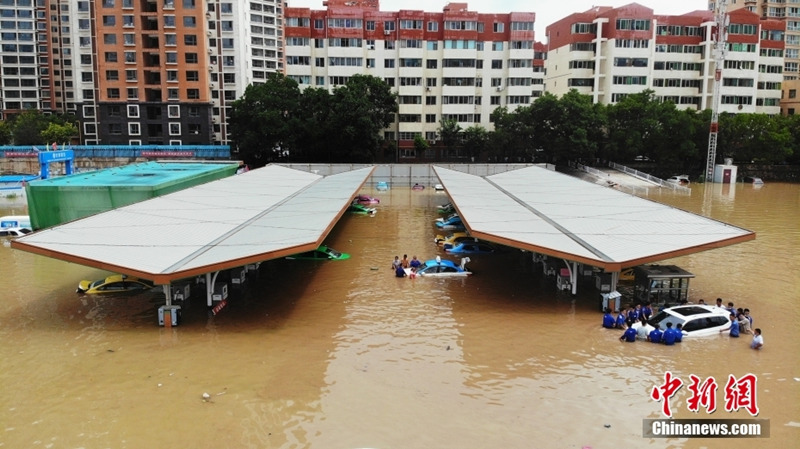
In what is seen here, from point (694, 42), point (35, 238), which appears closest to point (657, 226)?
point (35, 238)

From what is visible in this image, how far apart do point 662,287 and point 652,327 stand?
4163mm

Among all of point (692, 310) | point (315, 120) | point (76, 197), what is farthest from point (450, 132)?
point (692, 310)

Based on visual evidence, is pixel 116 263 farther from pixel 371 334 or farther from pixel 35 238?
Answer: pixel 371 334

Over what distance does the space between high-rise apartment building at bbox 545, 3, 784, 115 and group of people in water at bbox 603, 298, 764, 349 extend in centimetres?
7122

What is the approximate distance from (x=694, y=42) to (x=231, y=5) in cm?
6840

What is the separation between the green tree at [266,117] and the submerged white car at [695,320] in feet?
178

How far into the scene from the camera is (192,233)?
906 inches

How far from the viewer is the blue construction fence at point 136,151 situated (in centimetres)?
6899

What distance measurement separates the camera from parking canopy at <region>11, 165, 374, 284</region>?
18.6m

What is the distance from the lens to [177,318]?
64.3ft

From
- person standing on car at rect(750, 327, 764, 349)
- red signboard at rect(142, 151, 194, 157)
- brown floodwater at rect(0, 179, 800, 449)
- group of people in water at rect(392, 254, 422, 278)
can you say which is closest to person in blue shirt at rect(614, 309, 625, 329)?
brown floodwater at rect(0, 179, 800, 449)

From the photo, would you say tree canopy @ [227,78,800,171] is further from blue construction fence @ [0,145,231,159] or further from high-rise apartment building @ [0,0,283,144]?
high-rise apartment building @ [0,0,283,144]

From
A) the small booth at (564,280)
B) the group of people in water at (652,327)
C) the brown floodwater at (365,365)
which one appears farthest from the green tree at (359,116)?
the group of people in water at (652,327)

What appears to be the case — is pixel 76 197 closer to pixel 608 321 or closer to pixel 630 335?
pixel 608 321
